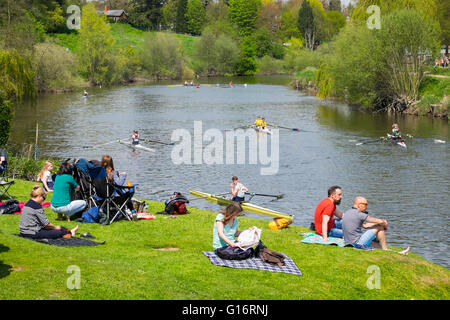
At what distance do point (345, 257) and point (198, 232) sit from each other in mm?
4544

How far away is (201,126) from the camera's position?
49906 mm

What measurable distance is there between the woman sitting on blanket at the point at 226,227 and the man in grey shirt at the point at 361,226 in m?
3.09

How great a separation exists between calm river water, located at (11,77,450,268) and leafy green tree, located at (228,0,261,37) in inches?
3623

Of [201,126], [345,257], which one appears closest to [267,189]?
[345,257]

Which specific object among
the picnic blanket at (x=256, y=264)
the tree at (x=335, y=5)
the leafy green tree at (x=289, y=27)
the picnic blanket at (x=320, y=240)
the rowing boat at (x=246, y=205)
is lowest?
the rowing boat at (x=246, y=205)

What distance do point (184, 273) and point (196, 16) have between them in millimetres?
157231

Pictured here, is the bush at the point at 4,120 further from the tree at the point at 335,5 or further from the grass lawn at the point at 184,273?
the tree at the point at 335,5

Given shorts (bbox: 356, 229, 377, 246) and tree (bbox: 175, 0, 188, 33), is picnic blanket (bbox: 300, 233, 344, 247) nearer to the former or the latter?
shorts (bbox: 356, 229, 377, 246)

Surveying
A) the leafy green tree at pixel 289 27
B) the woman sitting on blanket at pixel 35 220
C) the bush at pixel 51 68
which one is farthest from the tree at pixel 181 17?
the woman sitting on blanket at pixel 35 220

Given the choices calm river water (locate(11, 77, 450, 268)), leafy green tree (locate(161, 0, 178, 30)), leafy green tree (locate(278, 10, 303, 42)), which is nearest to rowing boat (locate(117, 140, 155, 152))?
calm river water (locate(11, 77, 450, 268))

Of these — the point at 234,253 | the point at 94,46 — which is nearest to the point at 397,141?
the point at 234,253

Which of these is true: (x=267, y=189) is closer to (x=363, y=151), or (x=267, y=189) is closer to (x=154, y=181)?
(x=154, y=181)

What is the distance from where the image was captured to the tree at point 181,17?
16057cm
